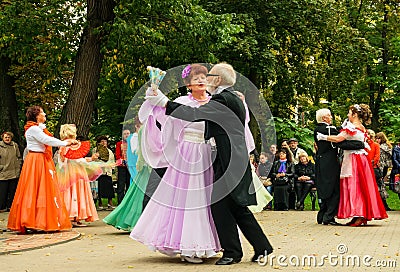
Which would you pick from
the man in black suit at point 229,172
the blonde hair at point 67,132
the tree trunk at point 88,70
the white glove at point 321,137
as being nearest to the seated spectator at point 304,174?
the white glove at point 321,137

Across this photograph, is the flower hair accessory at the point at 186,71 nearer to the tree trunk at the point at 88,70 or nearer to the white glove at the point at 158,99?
the white glove at the point at 158,99

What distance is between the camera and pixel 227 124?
9.27 meters

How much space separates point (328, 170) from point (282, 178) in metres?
5.13

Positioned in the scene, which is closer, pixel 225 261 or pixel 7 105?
pixel 225 261

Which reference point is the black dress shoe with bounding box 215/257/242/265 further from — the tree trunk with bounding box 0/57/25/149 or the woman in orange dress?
the tree trunk with bounding box 0/57/25/149

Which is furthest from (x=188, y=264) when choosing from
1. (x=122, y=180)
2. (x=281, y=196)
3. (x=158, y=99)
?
(x=281, y=196)

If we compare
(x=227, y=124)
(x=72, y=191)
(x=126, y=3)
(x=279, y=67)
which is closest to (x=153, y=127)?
(x=227, y=124)

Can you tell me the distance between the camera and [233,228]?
29.9 ft

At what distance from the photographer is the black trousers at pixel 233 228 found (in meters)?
9.11

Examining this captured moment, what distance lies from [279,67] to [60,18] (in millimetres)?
10262

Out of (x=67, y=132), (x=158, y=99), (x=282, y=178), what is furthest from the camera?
(x=282, y=178)

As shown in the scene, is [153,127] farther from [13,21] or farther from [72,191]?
[13,21]

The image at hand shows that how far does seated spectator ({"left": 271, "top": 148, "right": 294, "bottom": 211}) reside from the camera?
829 inches

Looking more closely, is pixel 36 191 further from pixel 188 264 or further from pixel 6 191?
pixel 6 191
